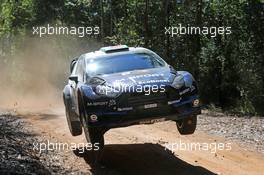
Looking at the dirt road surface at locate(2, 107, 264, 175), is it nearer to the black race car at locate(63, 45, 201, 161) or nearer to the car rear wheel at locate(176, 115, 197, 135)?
the car rear wheel at locate(176, 115, 197, 135)

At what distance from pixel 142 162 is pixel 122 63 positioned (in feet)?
6.54

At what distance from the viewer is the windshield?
9562 mm

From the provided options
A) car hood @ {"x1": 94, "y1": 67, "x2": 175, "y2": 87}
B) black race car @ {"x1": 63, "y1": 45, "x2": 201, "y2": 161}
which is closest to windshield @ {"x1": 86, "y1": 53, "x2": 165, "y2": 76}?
black race car @ {"x1": 63, "y1": 45, "x2": 201, "y2": 161}

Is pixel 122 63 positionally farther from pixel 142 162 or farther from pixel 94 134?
pixel 142 162

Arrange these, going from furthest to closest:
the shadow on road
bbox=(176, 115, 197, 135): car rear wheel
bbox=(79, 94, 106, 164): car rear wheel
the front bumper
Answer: bbox=(176, 115, 197, 135): car rear wheel
the shadow on road
bbox=(79, 94, 106, 164): car rear wheel
the front bumper

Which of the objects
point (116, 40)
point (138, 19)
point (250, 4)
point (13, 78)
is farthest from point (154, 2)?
point (13, 78)

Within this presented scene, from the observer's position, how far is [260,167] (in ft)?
29.4

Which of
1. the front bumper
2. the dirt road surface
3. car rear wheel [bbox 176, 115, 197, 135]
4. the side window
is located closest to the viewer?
the front bumper

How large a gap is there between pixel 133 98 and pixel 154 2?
24345 mm

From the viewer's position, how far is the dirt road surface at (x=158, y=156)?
8758mm

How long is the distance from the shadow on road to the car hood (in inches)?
60.4

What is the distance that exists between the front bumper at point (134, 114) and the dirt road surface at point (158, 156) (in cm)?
91

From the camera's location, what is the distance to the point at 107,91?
846cm

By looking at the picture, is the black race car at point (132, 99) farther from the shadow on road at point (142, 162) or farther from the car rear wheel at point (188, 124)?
the shadow on road at point (142, 162)
